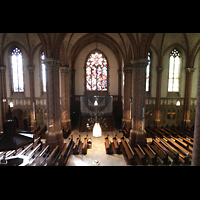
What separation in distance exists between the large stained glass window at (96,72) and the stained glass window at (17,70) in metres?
8.04

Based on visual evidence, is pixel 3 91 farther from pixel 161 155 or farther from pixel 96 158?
pixel 161 155

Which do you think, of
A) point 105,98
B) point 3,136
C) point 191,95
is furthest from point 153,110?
point 3,136

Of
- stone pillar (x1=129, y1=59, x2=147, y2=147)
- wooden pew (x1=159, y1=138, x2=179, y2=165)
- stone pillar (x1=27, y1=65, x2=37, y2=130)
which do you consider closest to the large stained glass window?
stone pillar (x1=27, y1=65, x2=37, y2=130)

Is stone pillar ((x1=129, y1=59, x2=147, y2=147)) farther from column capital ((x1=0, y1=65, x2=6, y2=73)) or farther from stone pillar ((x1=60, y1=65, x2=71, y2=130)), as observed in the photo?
column capital ((x1=0, y1=65, x2=6, y2=73))

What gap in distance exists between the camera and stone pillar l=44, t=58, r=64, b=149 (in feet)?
35.4

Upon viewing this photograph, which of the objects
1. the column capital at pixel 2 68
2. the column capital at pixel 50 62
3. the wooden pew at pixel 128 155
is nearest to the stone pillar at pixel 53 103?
the column capital at pixel 50 62

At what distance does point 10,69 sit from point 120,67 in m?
13.1

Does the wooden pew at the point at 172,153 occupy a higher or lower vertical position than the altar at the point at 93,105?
lower

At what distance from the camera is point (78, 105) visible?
66.0 ft

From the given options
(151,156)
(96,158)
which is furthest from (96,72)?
(151,156)

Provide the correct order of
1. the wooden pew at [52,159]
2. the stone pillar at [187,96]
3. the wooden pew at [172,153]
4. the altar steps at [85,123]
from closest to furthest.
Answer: the wooden pew at [52,159] → the wooden pew at [172,153] → the stone pillar at [187,96] → the altar steps at [85,123]

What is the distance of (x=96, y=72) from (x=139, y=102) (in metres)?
10.6

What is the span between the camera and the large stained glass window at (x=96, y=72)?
20078 mm

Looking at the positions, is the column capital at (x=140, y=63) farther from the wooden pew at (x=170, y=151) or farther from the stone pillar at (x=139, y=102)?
the wooden pew at (x=170, y=151)
